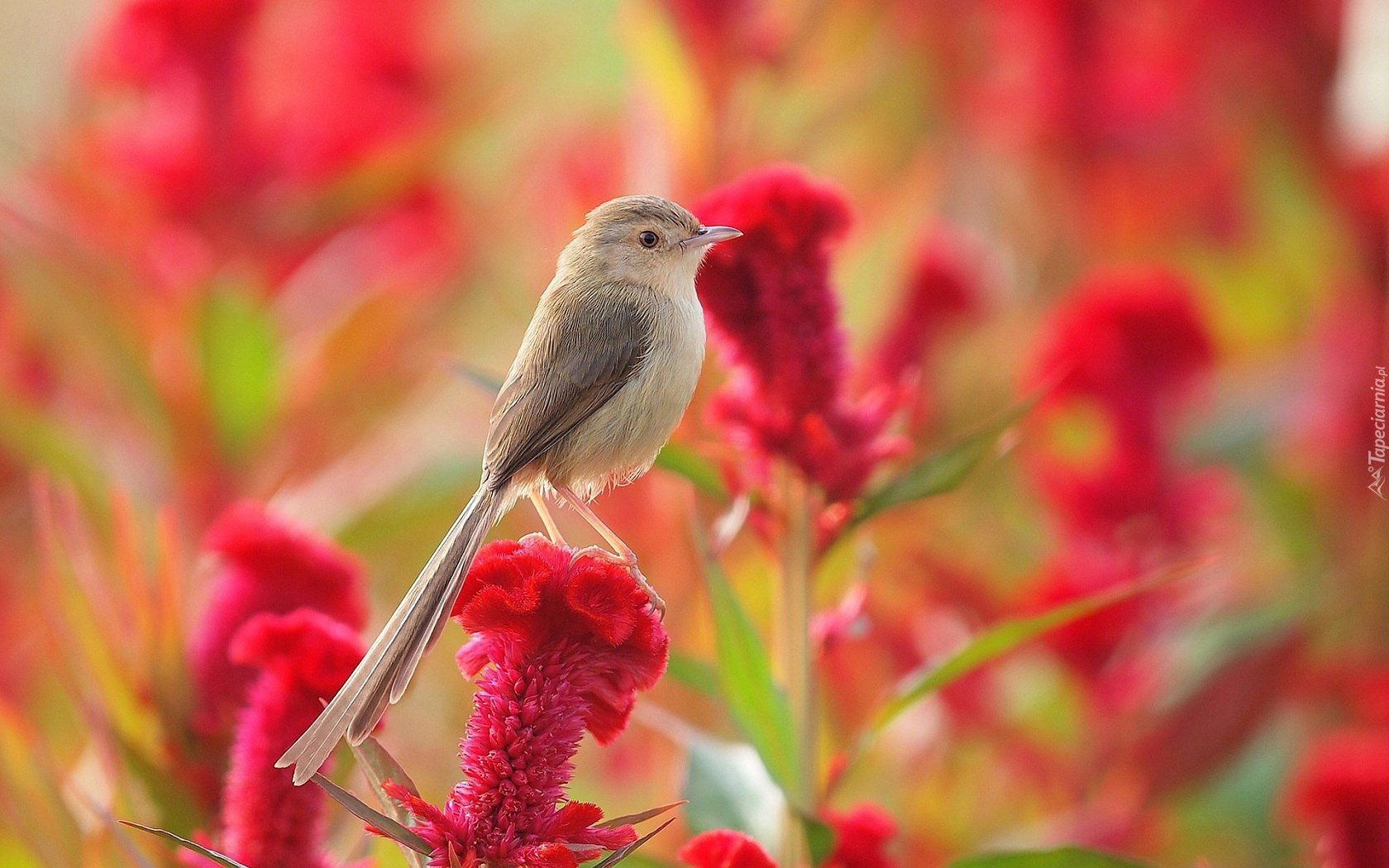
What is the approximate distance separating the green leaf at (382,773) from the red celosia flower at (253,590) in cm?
22

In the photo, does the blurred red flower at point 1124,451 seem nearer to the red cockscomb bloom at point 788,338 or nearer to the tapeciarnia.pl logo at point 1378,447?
the tapeciarnia.pl logo at point 1378,447

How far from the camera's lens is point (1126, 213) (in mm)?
2043

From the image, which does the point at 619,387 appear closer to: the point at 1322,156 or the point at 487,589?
the point at 487,589

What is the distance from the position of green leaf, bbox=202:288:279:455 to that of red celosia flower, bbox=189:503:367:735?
17.0 inches

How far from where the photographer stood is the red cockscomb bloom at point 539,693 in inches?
25.0

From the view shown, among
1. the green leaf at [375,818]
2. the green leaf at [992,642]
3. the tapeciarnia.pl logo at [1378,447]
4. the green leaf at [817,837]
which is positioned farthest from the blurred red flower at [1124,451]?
the green leaf at [375,818]

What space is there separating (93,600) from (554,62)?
114cm

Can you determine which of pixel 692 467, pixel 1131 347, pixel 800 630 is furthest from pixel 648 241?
pixel 1131 347

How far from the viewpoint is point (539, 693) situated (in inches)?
26.0

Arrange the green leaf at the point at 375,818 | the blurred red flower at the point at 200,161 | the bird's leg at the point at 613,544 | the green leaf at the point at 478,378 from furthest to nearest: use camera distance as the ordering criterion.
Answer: the blurred red flower at the point at 200,161 → the green leaf at the point at 478,378 → the bird's leg at the point at 613,544 → the green leaf at the point at 375,818

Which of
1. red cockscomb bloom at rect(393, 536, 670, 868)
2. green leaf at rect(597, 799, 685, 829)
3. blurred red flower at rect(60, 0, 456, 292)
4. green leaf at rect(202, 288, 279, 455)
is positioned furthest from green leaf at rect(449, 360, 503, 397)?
blurred red flower at rect(60, 0, 456, 292)

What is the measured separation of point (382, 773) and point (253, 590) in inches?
10.7

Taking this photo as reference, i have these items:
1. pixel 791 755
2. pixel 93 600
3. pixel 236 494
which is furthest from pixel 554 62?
pixel 791 755

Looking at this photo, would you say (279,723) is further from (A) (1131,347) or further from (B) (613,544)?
(A) (1131,347)
